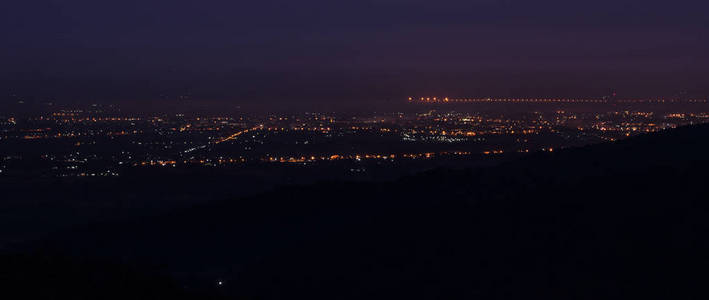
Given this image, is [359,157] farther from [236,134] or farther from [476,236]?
[476,236]

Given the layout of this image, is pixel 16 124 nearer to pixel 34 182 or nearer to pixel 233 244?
pixel 34 182

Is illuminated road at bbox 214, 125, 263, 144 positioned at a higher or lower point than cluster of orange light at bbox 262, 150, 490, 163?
higher

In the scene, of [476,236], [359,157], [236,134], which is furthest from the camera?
[236,134]

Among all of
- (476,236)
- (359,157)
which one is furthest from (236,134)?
(476,236)

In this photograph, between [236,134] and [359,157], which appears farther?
[236,134]

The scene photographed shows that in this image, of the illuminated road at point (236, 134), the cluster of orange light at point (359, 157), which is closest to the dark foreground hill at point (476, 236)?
the cluster of orange light at point (359, 157)

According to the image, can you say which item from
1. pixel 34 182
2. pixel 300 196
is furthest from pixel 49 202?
pixel 300 196

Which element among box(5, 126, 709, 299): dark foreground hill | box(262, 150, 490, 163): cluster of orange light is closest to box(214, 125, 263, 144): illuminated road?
box(262, 150, 490, 163): cluster of orange light

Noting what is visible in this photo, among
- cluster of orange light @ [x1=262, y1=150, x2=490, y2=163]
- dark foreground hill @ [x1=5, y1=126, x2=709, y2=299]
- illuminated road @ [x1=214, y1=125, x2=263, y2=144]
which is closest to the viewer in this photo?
dark foreground hill @ [x1=5, y1=126, x2=709, y2=299]

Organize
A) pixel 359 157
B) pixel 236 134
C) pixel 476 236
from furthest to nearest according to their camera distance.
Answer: pixel 236 134 < pixel 359 157 < pixel 476 236

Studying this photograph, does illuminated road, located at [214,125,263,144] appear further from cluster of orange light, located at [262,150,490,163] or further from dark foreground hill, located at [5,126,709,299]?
dark foreground hill, located at [5,126,709,299]
